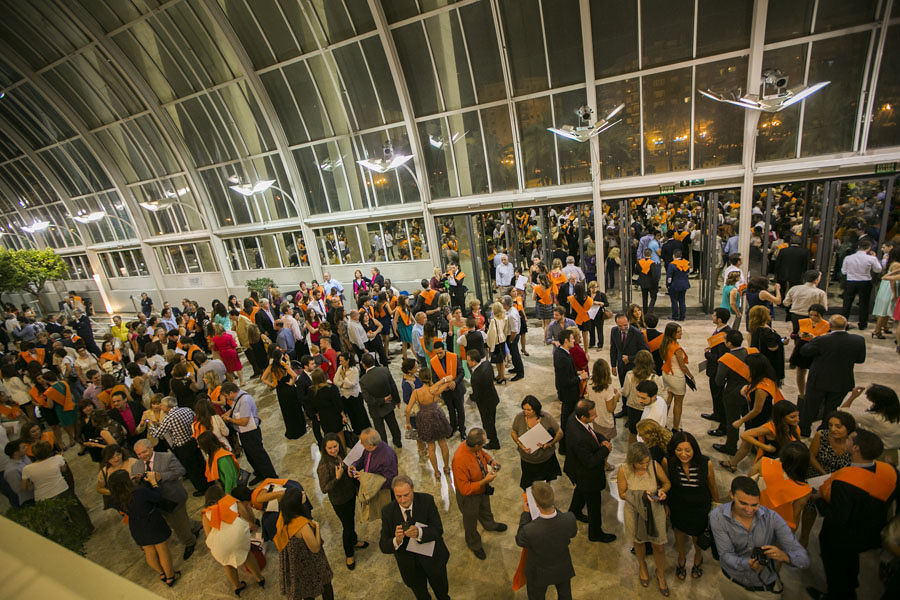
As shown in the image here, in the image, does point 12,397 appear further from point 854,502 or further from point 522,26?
point 522,26

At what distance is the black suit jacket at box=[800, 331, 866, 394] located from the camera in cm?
482

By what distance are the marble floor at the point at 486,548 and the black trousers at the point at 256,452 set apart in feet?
1.88

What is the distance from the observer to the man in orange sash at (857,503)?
124 inches

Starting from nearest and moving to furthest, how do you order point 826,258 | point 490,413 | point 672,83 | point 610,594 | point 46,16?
point 610,594, point 490,413, point 826,258, point 672,83, point 46,16

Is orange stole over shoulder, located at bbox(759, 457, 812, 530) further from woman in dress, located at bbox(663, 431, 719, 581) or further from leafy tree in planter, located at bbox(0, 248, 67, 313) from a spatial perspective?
leafy tree in planter, located at bbox(0, 248, 67, 313)

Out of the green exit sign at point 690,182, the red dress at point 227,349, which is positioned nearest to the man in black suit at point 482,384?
the red dress at point 227,349

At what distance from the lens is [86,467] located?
317 inches

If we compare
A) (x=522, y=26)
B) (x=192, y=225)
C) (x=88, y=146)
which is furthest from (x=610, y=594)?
(x=88, y=146)

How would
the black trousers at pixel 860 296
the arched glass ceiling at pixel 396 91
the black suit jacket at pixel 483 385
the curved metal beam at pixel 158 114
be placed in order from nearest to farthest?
the black suit jacket at pixel 483 385, the black trousers at pixel 860 296, the arched glass ceiling at pixel 396 91, the curved metal beam at pixel 158 114

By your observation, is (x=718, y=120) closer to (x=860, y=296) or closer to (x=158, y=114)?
(x=860, y=296)

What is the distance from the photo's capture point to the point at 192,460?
19.8ft

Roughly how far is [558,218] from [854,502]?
15379 mm

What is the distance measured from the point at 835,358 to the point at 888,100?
7265mm

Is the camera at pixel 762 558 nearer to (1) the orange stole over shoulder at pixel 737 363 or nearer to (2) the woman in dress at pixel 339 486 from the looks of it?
(1) the orange stole over shoulder at pixel 737 363
